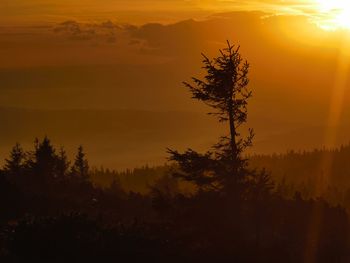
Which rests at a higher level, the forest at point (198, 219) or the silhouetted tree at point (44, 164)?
the forest at point (198, 219)

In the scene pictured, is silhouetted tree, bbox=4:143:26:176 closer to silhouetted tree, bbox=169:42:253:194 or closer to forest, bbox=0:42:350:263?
forest, bbox=0:42:350:263

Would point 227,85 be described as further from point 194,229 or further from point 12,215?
point 12,215

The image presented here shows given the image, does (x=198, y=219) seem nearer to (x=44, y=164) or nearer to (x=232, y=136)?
(x=232, y=136)

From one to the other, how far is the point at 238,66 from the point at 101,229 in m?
12.1

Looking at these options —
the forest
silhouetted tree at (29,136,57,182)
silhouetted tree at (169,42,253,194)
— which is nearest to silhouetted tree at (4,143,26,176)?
silhouetted tree at (29,136,57,182)

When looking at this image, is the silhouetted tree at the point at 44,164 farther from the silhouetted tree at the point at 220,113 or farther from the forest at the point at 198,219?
the silhouetted tree at the point at 220,113

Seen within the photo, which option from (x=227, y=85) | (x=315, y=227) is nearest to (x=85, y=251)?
(x=227, y=85)

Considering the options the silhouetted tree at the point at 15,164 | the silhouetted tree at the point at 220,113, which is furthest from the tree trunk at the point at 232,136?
the silhouetted tree at the point at 15,164

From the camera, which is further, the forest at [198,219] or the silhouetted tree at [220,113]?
the silhouetted tree at [220,113]

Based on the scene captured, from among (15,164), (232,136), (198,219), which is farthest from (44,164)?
(198,219)

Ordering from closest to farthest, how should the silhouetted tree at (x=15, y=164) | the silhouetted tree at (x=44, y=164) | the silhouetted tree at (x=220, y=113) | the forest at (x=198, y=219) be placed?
the forest at (x=198, y=219) < the silhouetted tree at (x=220, y=113) < the silhouetted tree at (x=44, y=164) < the silhouetted tree at (x=15, y=164)

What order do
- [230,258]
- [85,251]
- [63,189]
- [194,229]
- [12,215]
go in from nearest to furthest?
[85,251] → [230,258] → [194,229] → [12,215] → [63,189]

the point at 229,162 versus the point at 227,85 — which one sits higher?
the point at 227,85

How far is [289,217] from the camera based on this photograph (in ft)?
168
